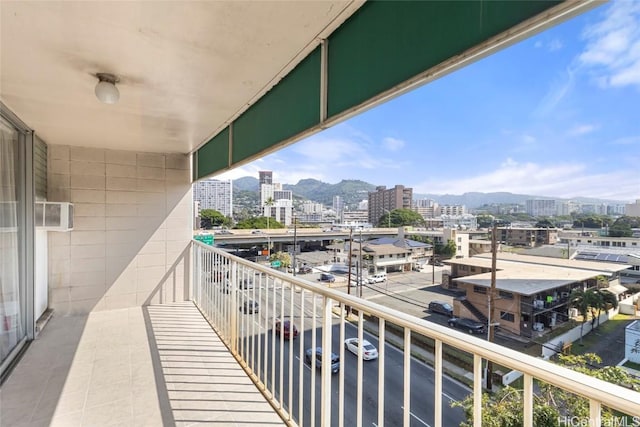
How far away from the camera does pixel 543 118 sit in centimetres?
1363

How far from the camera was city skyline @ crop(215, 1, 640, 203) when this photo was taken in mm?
6051

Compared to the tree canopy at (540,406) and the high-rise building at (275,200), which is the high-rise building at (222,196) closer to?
the high-rise building at (275,200)

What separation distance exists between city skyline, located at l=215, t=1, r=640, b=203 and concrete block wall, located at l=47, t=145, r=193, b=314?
3.58ft

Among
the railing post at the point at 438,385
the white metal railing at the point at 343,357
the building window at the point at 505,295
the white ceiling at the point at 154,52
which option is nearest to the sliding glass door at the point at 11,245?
the white ceiling at the point at 154,52

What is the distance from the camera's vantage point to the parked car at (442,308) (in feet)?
25.5

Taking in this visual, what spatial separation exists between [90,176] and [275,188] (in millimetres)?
24596

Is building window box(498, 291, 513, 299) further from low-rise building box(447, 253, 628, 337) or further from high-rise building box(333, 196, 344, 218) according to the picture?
high-rise building box(333, 196, 344, 218)

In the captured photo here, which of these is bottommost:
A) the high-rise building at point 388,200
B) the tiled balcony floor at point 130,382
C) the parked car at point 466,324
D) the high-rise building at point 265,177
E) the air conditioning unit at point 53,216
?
the parked car at point 466,324

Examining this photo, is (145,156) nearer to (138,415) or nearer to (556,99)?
(138,415)

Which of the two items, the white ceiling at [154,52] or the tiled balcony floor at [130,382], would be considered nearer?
the white ceiling at [154,52]

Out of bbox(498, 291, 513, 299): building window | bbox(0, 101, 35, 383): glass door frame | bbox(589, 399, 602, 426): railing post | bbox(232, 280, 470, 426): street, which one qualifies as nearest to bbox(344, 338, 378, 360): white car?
bbox(232, 280, 470, 426): street

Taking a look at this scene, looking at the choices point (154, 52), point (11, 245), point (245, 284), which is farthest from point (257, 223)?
point (154, 52)

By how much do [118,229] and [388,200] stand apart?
1639cm

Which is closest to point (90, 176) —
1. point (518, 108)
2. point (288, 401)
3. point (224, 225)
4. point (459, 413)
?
point (288, 401)
